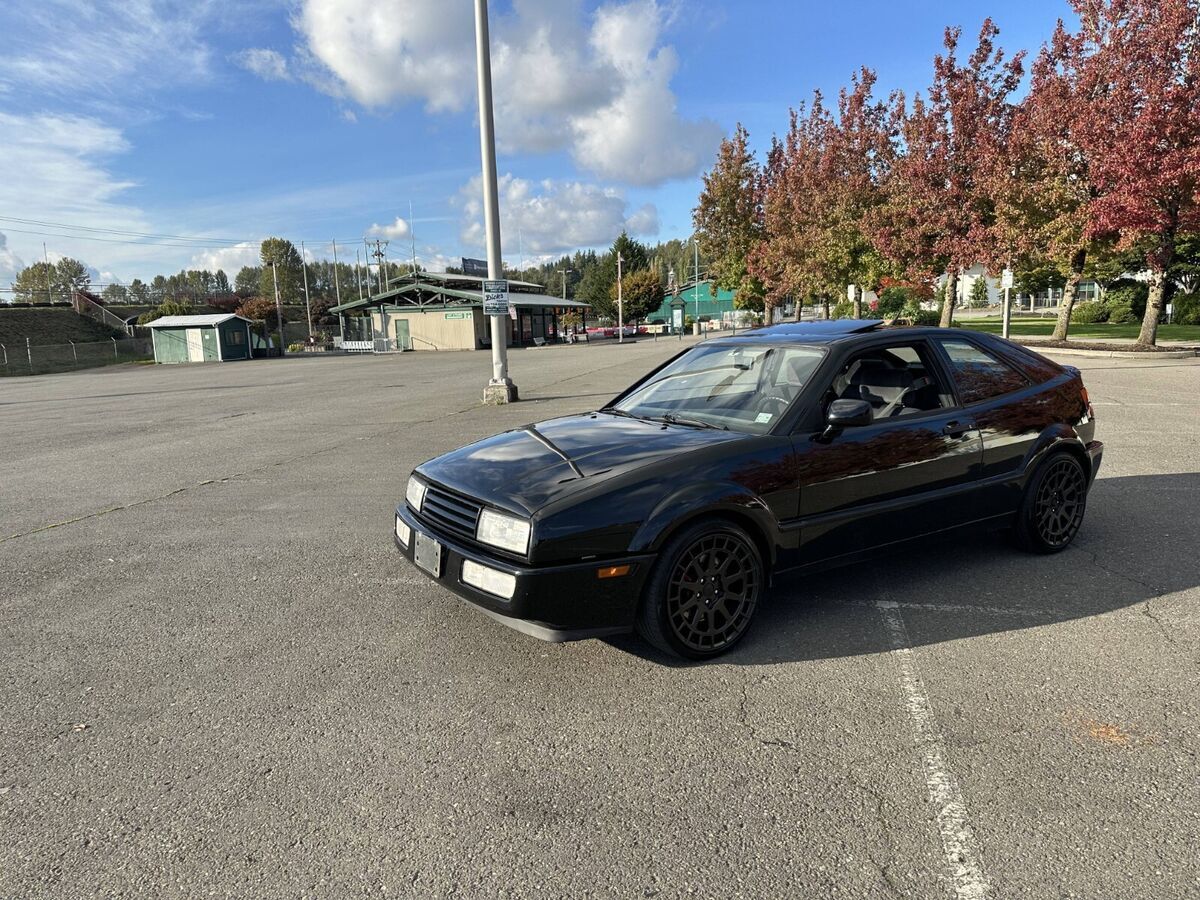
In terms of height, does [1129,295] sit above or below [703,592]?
above

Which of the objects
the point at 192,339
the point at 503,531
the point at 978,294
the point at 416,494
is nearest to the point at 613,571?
the point at 503,531

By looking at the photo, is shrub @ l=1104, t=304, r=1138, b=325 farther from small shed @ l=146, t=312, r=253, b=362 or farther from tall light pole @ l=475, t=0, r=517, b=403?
small shed @ l=146, t=312, r=253, b=362

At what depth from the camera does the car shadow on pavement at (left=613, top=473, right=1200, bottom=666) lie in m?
3.71

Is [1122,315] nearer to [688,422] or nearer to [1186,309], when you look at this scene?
[1186,309]

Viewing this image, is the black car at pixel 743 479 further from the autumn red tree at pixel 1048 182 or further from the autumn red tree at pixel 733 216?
the autumn red tree at pixel 733 216

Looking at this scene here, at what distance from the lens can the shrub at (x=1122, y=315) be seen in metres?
40.6

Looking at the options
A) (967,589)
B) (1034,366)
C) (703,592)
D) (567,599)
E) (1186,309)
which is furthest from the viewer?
(1186,309)

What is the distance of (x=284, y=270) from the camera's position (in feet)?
400

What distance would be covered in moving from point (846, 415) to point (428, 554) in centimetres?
219

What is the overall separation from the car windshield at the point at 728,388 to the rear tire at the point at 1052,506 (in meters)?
1.84

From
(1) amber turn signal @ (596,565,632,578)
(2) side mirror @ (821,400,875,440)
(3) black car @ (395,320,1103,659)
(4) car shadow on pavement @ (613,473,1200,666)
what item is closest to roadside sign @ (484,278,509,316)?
(3) black car @ (395,320,1103,659)

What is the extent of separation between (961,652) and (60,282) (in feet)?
476

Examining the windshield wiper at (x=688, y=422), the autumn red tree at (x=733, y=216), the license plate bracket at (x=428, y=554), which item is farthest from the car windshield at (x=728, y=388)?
the autumn red tree at (x=733, y=216)

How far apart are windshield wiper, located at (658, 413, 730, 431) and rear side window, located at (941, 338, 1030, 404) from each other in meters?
1.66
